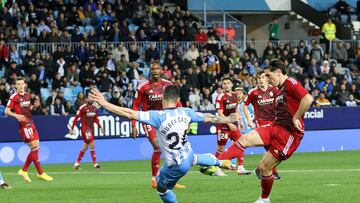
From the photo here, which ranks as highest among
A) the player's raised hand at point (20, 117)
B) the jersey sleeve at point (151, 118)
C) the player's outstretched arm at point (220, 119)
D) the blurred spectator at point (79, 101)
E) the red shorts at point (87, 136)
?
the jersey sleeve at point (151, 118)

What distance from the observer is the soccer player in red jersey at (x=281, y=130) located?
14734 millimetres

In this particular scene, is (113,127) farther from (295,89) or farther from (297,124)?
(297,124)

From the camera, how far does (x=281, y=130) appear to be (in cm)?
1498

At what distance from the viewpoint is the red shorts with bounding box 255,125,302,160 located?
14812mm

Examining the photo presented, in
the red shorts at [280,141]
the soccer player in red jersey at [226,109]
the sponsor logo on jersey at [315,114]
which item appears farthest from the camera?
the sponsor logo on jersey at [315,114]

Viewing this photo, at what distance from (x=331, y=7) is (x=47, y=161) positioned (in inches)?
999

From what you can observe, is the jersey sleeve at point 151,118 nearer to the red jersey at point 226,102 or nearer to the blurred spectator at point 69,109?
the red jersey at point 226,102

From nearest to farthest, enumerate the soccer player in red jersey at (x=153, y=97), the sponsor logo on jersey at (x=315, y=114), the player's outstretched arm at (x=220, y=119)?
the player's outstretched arm at (x=220, y=119) < the soccer player in red jersey at (x=153, y=97) < the sponsor logo on jersey at (x=315, y=114)

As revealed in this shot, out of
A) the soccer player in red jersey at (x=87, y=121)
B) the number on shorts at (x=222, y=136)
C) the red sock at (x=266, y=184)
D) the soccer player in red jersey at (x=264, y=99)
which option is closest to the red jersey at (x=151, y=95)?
the soccer player in red jersey at (x=264, y=99)

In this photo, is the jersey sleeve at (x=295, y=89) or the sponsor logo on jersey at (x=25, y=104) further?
the sponsor logo on jersey at (x=25, y=104)

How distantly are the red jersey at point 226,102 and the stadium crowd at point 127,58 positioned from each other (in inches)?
319

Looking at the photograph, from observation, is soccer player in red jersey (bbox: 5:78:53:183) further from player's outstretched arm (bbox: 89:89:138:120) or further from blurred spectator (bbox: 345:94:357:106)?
blurred spectator (bbox: 345:94:357:106)

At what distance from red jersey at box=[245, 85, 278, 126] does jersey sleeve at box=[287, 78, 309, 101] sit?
6.19 metres

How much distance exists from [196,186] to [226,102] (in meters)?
5.87
